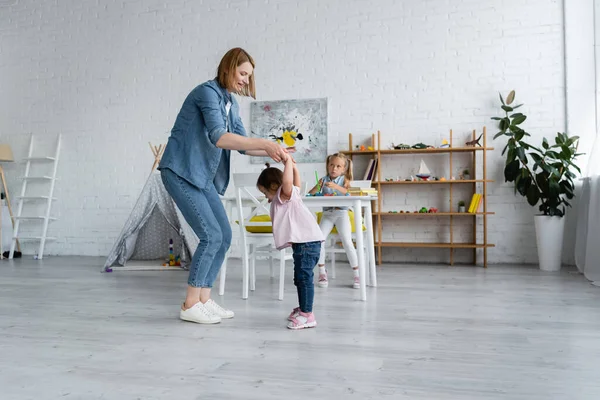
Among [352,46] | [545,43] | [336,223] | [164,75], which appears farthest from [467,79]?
[164,75]

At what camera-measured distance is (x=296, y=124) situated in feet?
17.9

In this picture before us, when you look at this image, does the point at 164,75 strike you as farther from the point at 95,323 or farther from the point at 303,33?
the point at 95,323

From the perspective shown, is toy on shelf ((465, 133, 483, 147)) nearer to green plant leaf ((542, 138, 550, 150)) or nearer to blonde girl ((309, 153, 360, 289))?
green plant leaf ((542, 138, 550, 150))

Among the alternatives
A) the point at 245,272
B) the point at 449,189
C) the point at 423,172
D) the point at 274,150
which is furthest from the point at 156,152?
the point at 274,150

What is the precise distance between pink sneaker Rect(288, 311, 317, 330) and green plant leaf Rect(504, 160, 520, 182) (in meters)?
3.05

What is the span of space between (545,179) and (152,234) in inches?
147

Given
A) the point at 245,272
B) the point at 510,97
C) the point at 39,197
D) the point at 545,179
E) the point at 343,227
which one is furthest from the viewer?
the point at 39,197

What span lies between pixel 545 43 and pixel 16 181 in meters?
6.20

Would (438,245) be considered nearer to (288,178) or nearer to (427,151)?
(427,151)

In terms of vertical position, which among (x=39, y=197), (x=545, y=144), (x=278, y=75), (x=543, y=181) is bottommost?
(x=39, y=197)

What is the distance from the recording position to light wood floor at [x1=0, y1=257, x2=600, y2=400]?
61.1 inches

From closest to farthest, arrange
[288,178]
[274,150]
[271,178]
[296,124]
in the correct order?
[274,150], [288,178], [271,178], [296,124]

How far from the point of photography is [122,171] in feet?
19.6

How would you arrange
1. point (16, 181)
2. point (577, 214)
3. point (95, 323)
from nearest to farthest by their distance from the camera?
point (95, 323)
point (577, 214)
point (16, 181)
